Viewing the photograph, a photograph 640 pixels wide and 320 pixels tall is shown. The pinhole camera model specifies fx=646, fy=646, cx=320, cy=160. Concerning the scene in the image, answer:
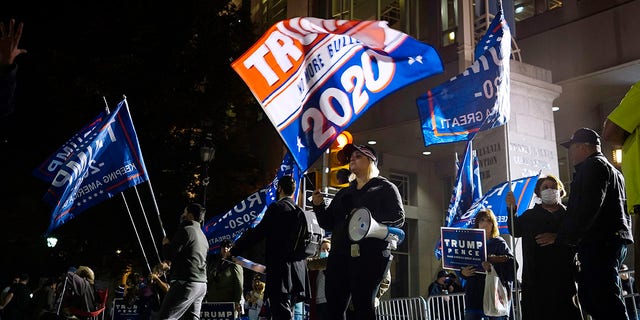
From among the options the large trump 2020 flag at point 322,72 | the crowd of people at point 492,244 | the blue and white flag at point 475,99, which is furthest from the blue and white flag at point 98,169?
the blue and white flag at point 475,99

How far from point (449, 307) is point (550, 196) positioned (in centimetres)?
420

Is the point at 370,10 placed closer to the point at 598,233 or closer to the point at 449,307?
the point at 449,307

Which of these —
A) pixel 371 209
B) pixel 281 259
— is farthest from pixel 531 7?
pixel 371 209

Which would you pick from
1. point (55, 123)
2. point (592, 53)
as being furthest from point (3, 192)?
point (592, 53)

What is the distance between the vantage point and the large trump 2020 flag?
7617mm

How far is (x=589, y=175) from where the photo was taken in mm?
6133

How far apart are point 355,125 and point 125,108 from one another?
12.0m

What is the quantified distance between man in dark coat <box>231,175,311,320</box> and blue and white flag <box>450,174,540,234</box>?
4750 mm

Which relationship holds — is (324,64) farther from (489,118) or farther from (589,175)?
(589,175)

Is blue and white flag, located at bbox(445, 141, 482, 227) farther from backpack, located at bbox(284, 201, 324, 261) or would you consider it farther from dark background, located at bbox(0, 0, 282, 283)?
dark background, located at bbox(0, 0, 282, 283)

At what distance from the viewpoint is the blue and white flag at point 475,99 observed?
893 centimetres

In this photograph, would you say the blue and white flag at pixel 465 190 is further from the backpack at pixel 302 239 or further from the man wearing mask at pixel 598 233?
the man wearing mask at pixel 598 233

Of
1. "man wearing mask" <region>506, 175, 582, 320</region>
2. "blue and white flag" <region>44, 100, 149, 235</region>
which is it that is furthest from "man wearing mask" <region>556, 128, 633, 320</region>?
"blue and white flag" <region>44, 100, 149, 235</region>

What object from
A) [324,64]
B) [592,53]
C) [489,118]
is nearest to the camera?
[324,64]
